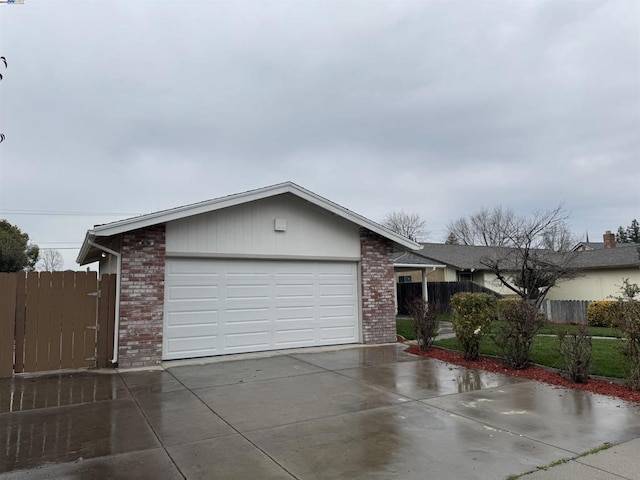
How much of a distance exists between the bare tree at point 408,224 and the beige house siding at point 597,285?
70.7ft

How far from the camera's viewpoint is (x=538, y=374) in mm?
7711

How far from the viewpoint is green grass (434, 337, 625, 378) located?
25.4 feet

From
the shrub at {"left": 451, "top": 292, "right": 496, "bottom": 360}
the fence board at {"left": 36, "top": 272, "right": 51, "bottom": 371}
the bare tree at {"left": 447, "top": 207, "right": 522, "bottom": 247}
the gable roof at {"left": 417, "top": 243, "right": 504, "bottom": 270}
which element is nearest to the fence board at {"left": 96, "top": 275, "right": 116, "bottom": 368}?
the fence board at {"left": 36, "top": 272, "right": 51, "bottom": 371}

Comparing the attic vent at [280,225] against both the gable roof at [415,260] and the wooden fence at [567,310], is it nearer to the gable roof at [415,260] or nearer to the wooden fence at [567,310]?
the gable roof at [415,260]

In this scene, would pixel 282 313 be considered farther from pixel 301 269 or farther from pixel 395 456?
pixel 395 456

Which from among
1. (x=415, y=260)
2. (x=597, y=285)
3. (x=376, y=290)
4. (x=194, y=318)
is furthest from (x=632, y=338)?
(x=597, y=285)

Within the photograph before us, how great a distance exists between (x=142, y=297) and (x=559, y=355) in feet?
28.9

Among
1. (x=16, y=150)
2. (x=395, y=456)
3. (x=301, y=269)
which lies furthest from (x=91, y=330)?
(x=16, y=150)

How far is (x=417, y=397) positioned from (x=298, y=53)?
9040 millimetres

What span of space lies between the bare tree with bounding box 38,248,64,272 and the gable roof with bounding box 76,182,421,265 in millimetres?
42277

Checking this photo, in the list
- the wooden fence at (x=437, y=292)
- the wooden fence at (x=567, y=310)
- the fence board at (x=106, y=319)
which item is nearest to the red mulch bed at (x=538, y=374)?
the fence board at (x=106, y=319)

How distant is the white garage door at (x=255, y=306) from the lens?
9.49 meters

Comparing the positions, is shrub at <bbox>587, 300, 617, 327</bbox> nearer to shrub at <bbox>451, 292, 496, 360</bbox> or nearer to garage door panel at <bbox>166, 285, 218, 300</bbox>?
shrub at <bbox>451, 292, 496, 360</bbox>

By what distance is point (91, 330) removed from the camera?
873 centimetres
